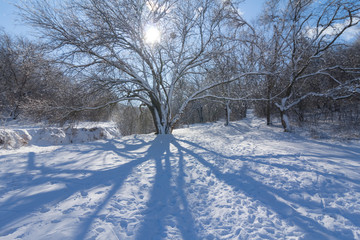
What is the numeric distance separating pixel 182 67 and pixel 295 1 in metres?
7.51

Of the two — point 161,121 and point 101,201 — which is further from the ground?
point 161,121

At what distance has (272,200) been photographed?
8.48 ft

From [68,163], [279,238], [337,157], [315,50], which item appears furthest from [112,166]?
[315,50]

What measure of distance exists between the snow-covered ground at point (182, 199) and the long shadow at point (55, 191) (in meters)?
0.01

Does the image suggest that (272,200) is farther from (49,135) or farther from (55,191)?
(49,135)

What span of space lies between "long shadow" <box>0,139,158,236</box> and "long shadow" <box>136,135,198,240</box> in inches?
28.0

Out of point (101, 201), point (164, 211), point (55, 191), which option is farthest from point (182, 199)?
point (55, 191)

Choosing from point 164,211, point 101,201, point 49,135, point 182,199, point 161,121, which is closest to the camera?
point 164,211

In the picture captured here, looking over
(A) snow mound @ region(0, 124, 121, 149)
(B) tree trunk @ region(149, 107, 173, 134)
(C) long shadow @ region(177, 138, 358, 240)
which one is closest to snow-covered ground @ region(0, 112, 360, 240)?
(C) long shadow @ region(177, 138, 358, 240)

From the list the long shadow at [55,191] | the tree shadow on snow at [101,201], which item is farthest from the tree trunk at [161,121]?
the tree shadow on snow at [101,201]

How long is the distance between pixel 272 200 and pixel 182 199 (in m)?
1.49

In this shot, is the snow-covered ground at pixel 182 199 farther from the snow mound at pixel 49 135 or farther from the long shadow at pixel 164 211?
the snow mound at pixel 49 135

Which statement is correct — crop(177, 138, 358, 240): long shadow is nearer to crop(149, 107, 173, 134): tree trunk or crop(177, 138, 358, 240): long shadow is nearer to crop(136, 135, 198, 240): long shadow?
crop(136, 135, 198, 240): long shadow

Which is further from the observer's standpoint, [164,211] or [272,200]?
[272,200]
